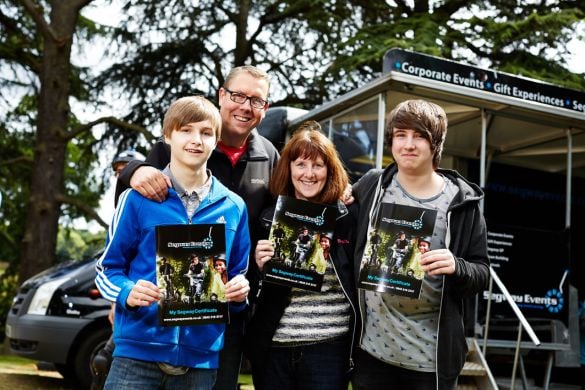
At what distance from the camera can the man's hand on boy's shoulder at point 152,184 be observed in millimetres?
2248

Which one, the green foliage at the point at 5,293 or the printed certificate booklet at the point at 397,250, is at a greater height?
the printed certificate booklet at the point at 397,250

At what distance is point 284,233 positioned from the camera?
254 cm

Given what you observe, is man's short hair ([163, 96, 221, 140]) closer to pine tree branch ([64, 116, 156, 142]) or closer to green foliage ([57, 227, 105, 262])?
A: pine tree branch ([64, 116, 156, 142])

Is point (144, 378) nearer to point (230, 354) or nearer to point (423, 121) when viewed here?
point (230, 354)

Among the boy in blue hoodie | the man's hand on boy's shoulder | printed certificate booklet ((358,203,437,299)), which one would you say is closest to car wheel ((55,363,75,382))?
the boy in blue hoodie

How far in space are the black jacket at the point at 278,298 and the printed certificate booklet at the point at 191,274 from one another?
14.7 inches

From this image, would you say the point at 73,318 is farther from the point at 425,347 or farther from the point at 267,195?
the point at 425,347

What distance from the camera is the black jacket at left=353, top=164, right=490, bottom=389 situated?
2352 millimetres

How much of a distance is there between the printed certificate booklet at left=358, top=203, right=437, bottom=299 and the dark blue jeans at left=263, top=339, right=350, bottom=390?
1.04ft

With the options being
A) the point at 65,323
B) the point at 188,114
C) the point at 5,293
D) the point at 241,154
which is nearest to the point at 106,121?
the point at 5,293

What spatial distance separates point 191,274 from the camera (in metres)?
2.19

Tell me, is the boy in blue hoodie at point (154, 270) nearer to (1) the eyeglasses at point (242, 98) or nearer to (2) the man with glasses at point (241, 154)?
(2) the man with glasses at point (241, 154)

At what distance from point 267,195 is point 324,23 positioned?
423 inches

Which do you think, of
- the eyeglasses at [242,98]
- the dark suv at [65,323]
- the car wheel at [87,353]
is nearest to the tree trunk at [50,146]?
the dark suv at [65,323]
